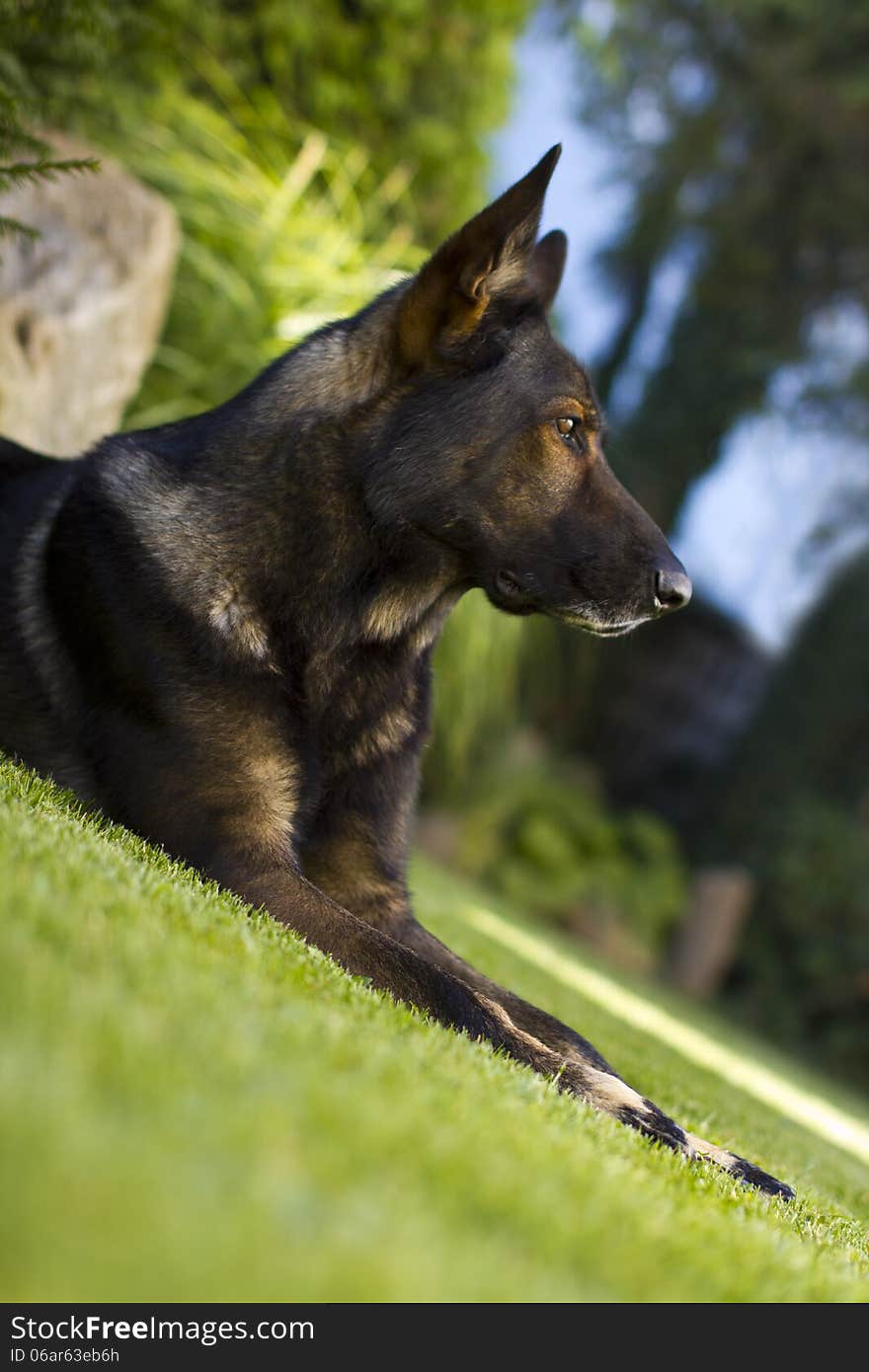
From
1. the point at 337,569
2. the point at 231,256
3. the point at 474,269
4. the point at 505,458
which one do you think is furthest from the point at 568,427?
the point at 231,256

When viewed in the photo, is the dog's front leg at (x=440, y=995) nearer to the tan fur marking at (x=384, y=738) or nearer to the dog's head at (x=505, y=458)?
the tan fur marking at (x=384, y=738)

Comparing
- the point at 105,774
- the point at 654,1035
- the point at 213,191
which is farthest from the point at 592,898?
the point at 105,774

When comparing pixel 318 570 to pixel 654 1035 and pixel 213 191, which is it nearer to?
pixel 654 1035

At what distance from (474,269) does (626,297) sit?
10906 mm

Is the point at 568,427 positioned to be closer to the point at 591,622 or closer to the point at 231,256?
the point at 591,622

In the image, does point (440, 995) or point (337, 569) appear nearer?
point (440, 995)

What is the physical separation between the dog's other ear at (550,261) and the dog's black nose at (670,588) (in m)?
1.04

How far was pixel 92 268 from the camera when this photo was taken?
4.42 meters

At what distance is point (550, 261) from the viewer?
3.44m

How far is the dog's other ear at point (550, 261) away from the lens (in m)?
3.39

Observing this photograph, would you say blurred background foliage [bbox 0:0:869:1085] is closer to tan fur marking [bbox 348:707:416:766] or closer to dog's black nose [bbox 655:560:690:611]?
dog's black nose [bbox 655:560:690:611]

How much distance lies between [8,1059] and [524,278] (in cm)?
220

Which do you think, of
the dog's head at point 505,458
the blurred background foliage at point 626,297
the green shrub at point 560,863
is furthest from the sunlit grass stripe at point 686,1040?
the green shrub at point 560,863

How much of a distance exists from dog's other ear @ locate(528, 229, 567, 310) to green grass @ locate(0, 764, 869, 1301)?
2.11 metres
